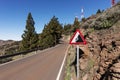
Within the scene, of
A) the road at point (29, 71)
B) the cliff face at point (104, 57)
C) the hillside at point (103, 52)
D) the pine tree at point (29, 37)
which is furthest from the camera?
the pine tree at point (29, 37)

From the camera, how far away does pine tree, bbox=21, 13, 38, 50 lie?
6256cm

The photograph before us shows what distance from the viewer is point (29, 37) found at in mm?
64062

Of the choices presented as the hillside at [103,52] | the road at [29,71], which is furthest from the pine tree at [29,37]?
the hillside at [103,52]

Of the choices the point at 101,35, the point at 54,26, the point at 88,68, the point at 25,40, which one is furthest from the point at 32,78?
the point at 54,26

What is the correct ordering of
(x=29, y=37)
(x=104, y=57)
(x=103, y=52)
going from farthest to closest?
(x=29, y=37), (x=103, y=52), (x=104, y=57)

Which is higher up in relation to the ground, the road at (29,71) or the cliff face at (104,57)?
the cliff face at (104,57)

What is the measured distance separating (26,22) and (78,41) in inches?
2228

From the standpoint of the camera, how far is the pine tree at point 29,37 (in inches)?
2463

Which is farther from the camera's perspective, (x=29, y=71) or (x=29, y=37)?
(x=29, y=37)

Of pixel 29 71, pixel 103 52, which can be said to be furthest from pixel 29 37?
pixel 103 52

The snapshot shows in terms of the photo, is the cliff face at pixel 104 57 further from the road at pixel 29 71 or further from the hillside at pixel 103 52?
the road at pixel 29 71

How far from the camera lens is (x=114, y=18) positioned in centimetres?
1120

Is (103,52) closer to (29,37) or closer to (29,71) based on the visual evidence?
(29,71)

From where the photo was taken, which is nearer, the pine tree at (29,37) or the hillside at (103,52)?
the hillside at (103,52)
